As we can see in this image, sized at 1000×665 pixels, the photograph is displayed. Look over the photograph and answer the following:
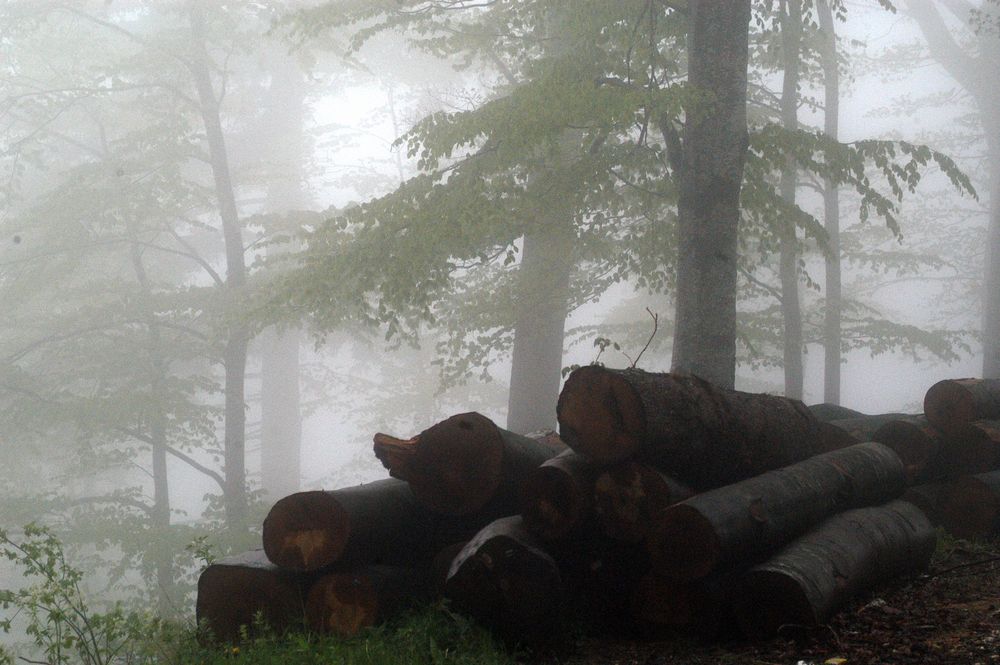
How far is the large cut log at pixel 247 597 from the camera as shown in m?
5.51

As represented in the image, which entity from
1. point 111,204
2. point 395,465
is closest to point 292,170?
point 111,204

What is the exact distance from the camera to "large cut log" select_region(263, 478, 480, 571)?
216 inches

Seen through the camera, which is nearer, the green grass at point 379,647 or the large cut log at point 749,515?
the green grass at point 379,647

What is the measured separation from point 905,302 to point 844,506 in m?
88.9

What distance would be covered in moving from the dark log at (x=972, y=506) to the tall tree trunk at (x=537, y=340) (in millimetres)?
6254

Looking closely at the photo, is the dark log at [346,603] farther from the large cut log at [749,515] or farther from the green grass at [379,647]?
the large cut log at [749,515]

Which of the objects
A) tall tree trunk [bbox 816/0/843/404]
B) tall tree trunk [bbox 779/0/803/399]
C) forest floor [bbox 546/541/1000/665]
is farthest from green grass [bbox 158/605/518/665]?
tall tree trunk [bbox 816/0/843/404]

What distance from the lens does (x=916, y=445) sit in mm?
8383

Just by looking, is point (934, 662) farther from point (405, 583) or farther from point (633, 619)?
point (405, 583)

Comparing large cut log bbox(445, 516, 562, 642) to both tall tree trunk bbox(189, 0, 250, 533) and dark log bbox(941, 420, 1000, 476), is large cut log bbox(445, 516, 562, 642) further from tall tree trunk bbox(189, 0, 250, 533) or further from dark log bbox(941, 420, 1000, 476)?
tall tree trunk bbox(189, 0, 250, 533)

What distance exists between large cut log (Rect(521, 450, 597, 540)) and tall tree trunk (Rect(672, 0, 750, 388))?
11.8 ft

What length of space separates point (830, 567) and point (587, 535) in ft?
5.15

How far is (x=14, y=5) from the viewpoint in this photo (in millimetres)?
17312

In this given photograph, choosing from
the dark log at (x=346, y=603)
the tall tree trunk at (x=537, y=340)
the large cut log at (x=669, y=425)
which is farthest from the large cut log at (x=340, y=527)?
the tall tree trunk at (x=537, y=340)
